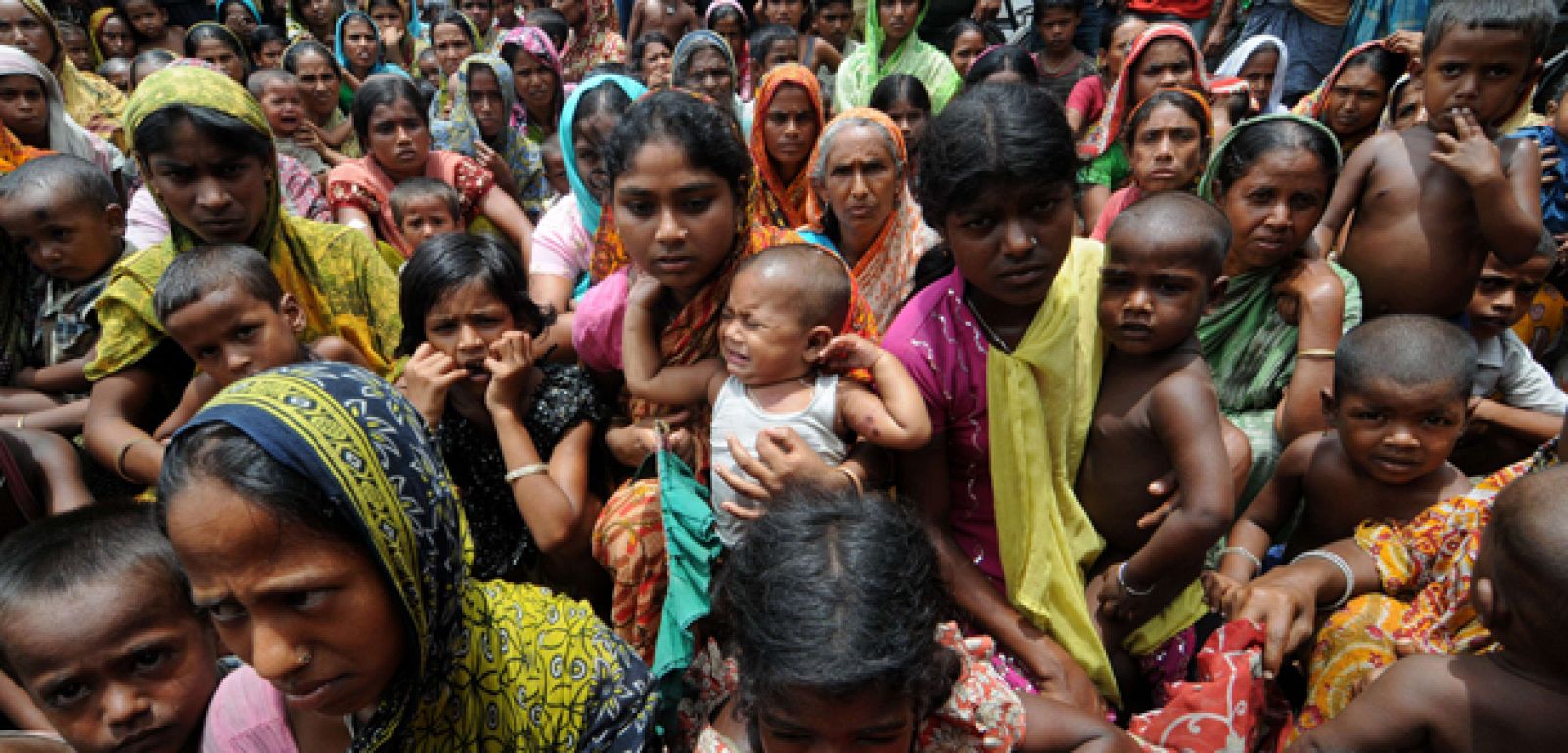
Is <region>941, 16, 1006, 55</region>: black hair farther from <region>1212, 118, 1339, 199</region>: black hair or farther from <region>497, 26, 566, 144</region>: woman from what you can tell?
<region>1212, 118, 1339, 199</region>: black hair

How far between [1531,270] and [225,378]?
192 inches

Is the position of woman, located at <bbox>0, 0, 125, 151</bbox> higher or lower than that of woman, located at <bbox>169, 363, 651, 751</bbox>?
lower

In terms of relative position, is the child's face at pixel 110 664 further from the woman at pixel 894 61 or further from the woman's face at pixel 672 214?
the woman at pixel 894 61

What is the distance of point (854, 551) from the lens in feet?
4.92

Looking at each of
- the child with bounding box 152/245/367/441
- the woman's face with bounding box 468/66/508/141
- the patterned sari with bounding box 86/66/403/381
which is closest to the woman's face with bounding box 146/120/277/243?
the patterned sari with bounding box 86/66/403/381

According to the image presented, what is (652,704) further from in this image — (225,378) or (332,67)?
(332,67)

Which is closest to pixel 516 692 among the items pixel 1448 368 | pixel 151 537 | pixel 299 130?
pixel 151 537

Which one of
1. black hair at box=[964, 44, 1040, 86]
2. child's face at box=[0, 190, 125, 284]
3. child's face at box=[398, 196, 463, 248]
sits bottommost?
child's face at box=[398, 196, 463, 248]

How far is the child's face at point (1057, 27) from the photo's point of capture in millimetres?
7031

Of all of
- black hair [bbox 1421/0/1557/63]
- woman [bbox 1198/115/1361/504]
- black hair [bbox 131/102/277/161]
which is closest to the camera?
black hair [bbox 131/102/277/161]

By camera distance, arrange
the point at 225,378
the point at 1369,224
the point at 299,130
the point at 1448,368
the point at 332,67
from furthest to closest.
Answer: the point at 332,67
the point at 299,130
the point at 1369,224
the point at 225,378
the point at 1448,368

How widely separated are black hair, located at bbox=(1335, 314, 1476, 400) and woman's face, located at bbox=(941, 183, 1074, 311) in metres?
1.04

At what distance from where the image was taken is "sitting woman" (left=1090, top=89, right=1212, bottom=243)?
3.79 m

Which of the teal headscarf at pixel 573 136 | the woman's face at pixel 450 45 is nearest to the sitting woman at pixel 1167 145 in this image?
the teal headscarf at pixel 573 136
